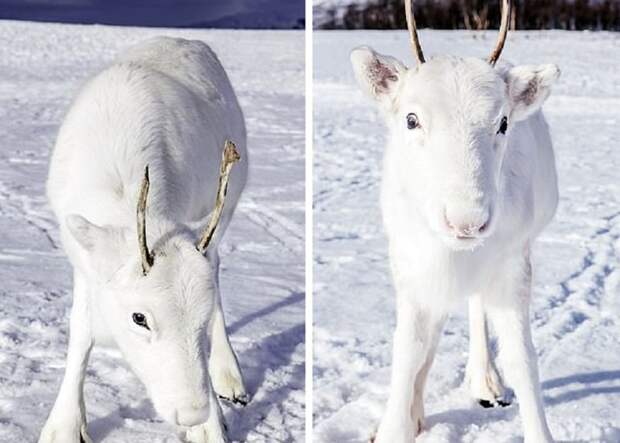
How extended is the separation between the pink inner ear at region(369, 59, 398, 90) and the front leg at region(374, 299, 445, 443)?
0.48 m

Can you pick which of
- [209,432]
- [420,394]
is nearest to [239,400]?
[209,432]

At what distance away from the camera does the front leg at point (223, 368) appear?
2691mm

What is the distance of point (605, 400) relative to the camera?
2451 mm

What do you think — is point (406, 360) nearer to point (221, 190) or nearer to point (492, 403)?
point (492, 403)

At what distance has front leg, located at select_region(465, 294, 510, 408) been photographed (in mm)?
2447

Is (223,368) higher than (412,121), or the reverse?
(412,121)

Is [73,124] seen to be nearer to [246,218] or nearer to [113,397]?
[113,397]

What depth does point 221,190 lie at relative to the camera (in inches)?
68.7

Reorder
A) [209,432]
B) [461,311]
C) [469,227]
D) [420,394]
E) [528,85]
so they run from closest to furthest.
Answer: [469,227] < [528,85] < [420,394] < [209,432] < [461,311]

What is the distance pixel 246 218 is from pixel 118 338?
9.72 feet

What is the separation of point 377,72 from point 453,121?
8.6 inches

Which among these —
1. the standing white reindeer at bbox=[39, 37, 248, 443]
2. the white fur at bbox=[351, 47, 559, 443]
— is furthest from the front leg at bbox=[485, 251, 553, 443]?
→ the standing white reindeer at bbox=[39, 37, 248, 443]

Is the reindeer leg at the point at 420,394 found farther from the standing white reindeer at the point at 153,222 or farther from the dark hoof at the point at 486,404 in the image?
the standing white reindeer at the point at 153,222

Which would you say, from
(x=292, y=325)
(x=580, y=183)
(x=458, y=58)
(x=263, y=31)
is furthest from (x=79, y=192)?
(x=263, y=31)
